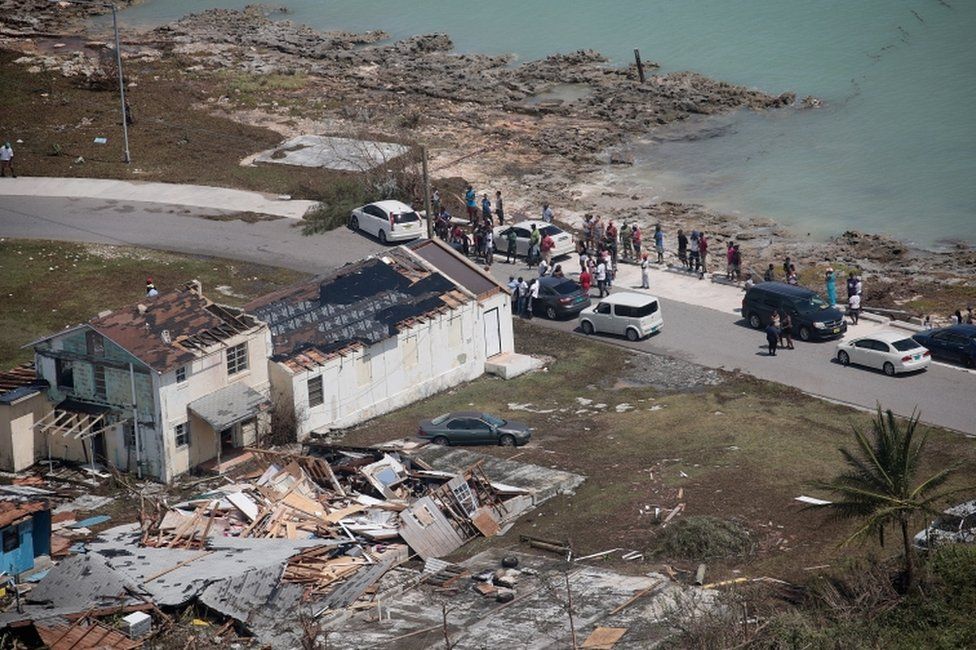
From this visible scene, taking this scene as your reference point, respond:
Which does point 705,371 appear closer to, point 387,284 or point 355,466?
point 387,284

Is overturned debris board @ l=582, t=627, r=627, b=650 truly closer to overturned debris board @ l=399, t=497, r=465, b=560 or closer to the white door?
overturned debris board @ l=399, t=497, r=465, b=560

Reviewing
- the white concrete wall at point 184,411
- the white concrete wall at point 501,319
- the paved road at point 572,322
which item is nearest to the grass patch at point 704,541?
the paved road at point 572,322

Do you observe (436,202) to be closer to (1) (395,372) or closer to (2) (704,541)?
(1) (395,372)

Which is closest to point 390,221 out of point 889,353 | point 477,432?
point 477,432

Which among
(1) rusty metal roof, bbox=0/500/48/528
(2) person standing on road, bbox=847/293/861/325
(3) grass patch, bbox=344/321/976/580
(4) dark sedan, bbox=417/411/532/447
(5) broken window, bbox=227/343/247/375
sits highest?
(5) broken window, bbox=227/343/247/375

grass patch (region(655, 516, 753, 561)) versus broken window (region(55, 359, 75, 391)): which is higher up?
broken window (region(55, 359, 75, 391))

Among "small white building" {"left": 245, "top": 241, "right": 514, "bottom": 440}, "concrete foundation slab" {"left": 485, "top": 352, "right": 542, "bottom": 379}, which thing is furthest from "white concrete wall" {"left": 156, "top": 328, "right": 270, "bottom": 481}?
"concrete foundation slab" {"left": 485, "top": 352, "right": 542, "bottom": 379}
